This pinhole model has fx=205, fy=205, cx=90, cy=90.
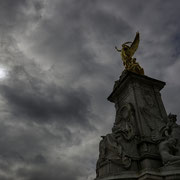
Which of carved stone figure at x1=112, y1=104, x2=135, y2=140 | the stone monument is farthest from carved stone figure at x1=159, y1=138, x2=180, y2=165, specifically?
carved stone figure at x1=112, y1=104, x2=135, y2=140

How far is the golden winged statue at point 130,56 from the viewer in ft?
54.2

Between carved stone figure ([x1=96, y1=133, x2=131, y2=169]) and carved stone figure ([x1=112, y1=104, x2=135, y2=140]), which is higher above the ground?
carved stone figure ([x1=112, y1=104, x2=135, y2=140])

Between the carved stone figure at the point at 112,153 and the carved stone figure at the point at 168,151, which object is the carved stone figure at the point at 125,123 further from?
the carved stone figure at the point at 168,151

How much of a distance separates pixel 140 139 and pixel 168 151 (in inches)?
69.2

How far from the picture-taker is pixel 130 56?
17859 mm

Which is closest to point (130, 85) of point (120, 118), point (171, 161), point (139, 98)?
point (139, 98)

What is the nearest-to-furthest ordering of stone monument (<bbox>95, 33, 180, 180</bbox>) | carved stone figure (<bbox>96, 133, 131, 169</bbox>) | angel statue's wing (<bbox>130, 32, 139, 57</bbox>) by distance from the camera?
stone monument (<bbox>95, 33, 180, 180</bbox>)
carved stone figure (<bbox>96, 133, 131, 169</bbox>)
angel statue's wing (<bbox>130, 32, 139, 57</bbox>)

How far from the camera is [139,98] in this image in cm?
1393

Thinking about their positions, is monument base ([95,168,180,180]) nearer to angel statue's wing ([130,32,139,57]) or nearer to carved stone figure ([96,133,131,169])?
carved stone figure ([96,133,131,169])

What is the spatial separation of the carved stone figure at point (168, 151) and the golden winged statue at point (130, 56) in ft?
22.6

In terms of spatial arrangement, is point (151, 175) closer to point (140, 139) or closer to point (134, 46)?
point (140, 139)

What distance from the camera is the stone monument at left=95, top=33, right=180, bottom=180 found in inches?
394

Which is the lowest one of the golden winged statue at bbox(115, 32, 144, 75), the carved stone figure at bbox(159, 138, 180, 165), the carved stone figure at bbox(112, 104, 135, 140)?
the carved stone figure at bbox(159, 138, 180, 165)

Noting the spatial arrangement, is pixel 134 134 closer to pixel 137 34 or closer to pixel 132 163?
pixel 132 163
